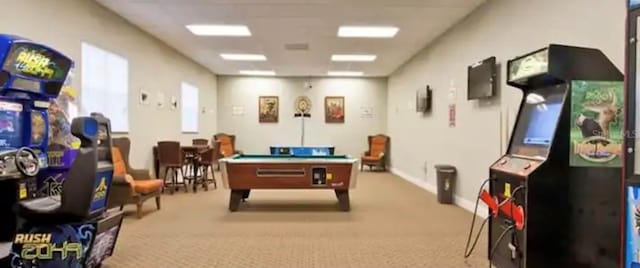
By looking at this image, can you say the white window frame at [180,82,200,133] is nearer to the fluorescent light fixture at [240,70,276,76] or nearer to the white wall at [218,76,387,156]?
the fluorescent light fixture at [240,70,276,76]

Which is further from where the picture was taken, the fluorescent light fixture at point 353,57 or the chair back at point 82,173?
the fluorescent light fixture at point 353,57

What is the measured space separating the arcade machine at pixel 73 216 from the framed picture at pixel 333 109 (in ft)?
33.2

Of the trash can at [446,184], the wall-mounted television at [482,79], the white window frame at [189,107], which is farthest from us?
the white window frame at [189,107]

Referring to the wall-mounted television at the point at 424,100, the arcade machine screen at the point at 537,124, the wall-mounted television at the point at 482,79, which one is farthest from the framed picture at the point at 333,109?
the arcade machine screen at the point at 537,124

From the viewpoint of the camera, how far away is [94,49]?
5.82 m

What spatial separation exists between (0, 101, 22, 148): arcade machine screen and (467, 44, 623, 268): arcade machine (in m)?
3.48

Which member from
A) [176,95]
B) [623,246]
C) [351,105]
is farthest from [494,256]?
[351,105]

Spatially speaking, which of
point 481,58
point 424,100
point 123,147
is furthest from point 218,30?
point 481,58

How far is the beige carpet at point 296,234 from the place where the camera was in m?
3.69

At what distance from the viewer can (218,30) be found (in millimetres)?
7121

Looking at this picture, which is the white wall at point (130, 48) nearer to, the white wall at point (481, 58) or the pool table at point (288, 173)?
the pool table at point (288, 173)

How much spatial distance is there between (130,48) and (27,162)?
429 centimetres

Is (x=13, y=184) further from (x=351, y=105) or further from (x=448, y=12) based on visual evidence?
(x=351, y=105)

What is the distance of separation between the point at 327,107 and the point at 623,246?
1116 cm
